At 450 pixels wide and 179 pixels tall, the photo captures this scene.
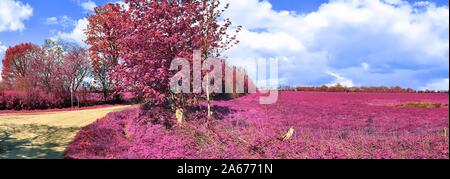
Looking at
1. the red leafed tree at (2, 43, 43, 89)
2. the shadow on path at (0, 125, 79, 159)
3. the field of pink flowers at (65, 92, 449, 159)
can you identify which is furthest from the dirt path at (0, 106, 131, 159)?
the red leafed tree at (2, 43, 43, 89)

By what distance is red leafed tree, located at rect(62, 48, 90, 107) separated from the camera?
1405 inches

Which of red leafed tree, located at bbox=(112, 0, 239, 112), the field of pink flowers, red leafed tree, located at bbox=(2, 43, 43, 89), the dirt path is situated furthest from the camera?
red leafed tree, located at bbox=(2, 43, 43, 89)

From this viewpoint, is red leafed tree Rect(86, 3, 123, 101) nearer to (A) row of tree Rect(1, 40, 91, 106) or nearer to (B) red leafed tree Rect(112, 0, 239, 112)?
(A) row of tree Rect(1, 40, 91, 106)

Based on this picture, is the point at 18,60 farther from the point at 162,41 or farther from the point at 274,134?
the point at 274,134

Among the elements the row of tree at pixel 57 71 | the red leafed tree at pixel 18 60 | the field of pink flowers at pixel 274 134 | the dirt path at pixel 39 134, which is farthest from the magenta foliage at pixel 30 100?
the field of pink flowers at pixel 274 134

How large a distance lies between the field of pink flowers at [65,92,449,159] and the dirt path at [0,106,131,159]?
0.77 m

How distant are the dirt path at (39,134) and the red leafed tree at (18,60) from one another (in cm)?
1517

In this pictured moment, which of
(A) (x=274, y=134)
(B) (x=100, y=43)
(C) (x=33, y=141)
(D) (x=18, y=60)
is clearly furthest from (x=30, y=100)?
(A) (x=274, y=134)

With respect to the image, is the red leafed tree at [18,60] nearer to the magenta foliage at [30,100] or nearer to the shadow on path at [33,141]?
the magenta foliage at [30,100]

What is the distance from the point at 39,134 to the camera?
19359mm

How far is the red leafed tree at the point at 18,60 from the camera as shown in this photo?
38.9 metres

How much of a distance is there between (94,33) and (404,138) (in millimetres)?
30565
